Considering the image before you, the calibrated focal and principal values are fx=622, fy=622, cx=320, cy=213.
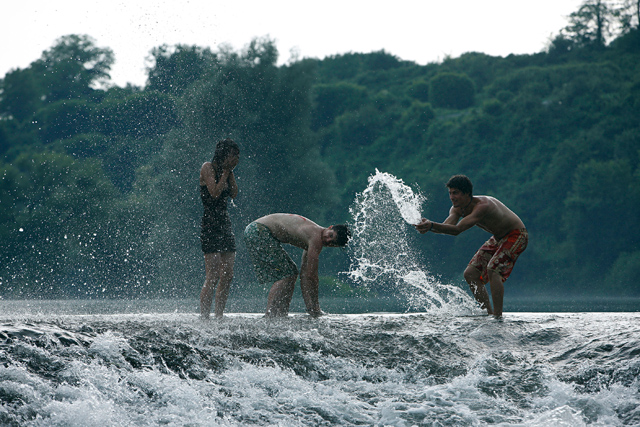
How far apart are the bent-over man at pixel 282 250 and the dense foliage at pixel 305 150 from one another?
1909cm

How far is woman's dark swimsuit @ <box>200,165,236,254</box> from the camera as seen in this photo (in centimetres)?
715

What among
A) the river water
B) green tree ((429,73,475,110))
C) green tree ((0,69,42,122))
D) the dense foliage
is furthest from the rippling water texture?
green tree ((429,73,475,110))

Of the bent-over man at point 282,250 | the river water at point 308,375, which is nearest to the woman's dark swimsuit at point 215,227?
the bent-over man at point 282,250

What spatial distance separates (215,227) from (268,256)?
69 centimetres

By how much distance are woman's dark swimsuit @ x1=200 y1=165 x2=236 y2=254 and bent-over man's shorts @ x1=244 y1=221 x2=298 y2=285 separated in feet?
0.83

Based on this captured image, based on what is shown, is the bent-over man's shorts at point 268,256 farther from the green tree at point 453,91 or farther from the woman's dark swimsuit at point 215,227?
the green tree at point 453,91

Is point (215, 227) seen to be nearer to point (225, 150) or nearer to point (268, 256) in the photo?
point (268, 256)

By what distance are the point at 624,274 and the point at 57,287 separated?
33546 millimetres

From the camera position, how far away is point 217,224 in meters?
7.13

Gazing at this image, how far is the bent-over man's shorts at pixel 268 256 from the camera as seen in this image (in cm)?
717

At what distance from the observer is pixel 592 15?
Result: 62.1m

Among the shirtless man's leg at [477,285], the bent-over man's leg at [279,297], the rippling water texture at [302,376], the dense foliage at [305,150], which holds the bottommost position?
the rippling water texture at [302,376]

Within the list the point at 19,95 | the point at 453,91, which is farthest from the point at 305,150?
the point at 453,91

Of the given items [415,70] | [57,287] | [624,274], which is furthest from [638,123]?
[57,287]
